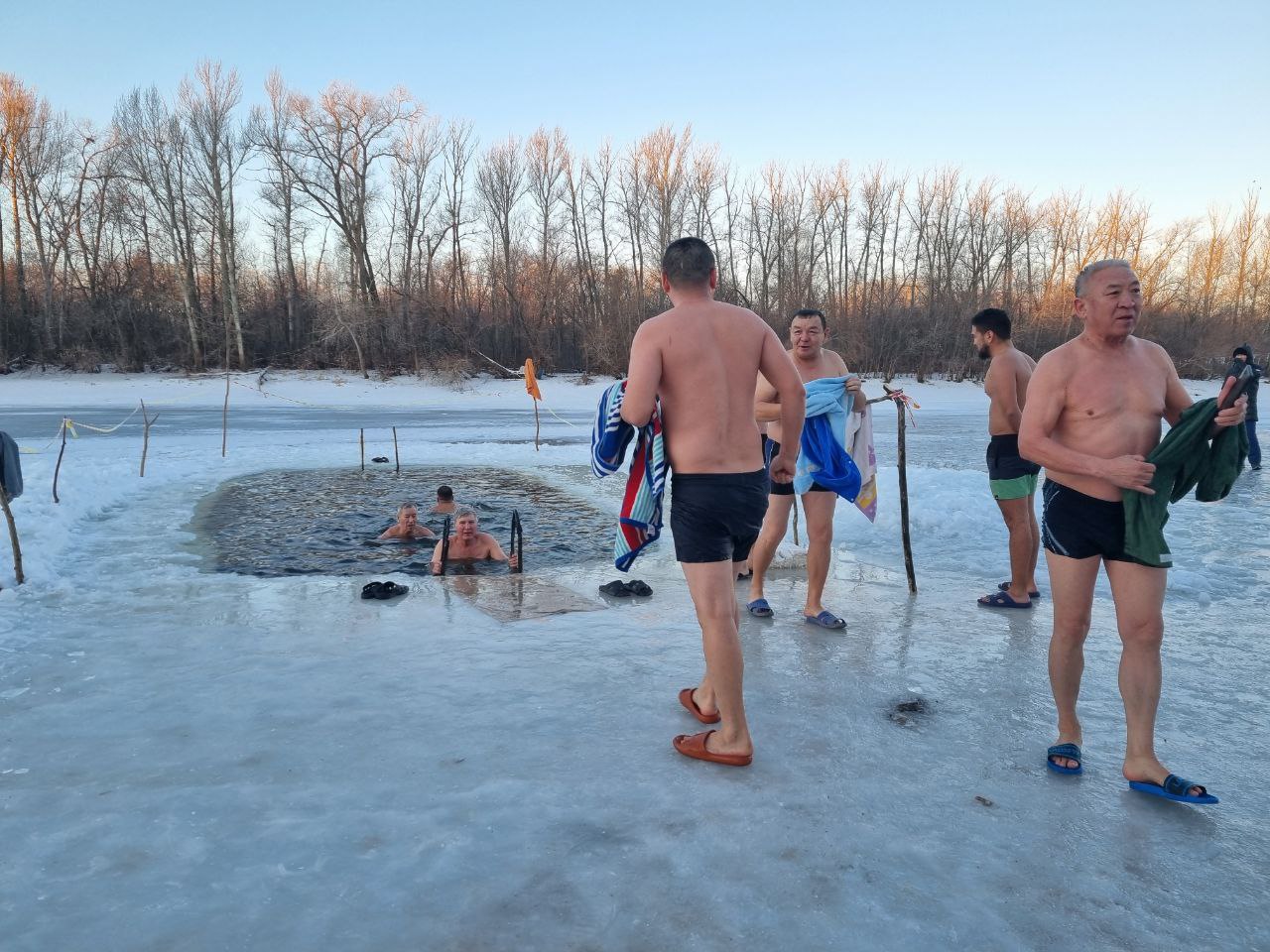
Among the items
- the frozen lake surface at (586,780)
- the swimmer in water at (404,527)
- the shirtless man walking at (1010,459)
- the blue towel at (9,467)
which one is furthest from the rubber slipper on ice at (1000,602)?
the blue towel at (9,467)

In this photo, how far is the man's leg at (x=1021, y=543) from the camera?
5.26m

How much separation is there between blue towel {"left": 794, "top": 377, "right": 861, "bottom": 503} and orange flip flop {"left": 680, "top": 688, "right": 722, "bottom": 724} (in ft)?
5.56

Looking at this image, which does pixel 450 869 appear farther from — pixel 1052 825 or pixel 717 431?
pixel 1052 825

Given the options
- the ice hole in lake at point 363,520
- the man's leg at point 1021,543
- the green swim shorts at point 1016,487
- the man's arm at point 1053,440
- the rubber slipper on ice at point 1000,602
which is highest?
the man's arm at point 1053,440

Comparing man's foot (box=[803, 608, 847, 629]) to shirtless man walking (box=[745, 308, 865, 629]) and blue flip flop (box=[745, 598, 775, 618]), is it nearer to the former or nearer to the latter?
shirtless man walking (box=[745, 308, 865, 629])

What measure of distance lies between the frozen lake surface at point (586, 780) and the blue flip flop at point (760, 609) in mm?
147

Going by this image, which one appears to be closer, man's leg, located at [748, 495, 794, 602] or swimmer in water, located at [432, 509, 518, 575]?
man's leg, located at [748, 495, 794, 602]

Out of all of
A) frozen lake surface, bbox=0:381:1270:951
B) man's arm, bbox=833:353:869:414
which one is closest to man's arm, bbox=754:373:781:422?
man's arm, bbox=833:353:869:414

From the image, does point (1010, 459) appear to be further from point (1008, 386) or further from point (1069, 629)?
point (1069, 629)

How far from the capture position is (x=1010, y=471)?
5.29 m

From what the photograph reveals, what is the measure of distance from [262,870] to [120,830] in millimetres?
596

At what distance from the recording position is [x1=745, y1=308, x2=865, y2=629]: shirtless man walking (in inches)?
192

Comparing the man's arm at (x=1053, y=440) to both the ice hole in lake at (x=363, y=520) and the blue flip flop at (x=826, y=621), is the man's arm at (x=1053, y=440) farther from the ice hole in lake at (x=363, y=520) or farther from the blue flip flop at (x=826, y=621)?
the ice hole in lake at (x=363, y=520)

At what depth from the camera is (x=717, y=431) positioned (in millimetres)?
3125
